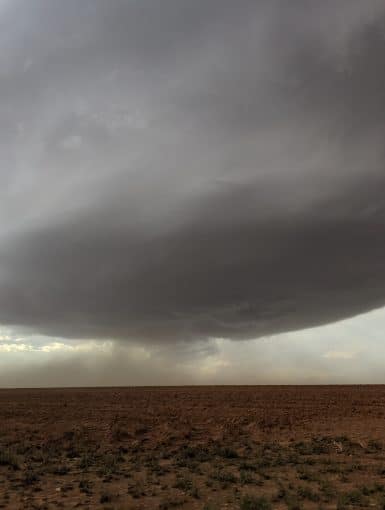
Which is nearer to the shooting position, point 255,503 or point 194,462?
point 255,503

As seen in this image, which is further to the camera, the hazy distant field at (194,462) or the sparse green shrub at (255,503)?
the hazy distant field at (194,462)

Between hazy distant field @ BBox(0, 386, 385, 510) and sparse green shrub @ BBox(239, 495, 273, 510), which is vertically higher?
sparse green shrub @ BBox(239, 495, 273, 510)

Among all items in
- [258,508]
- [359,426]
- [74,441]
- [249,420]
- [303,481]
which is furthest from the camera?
[249,420]

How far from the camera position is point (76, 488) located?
16062 millimetres

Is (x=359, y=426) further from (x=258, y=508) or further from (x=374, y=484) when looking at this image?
(x=258, y=508)

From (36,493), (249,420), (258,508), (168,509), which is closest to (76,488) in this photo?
(36,493)

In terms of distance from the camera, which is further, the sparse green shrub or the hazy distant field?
the hazy distant field

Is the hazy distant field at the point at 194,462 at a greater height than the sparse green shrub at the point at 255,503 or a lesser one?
lesser

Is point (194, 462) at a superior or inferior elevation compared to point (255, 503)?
inferior

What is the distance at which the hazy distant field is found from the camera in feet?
47.2

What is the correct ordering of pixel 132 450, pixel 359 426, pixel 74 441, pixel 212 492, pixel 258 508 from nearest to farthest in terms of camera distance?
pixel 258 508 < pixel 212 492 < pixel 132 450 < pixel 74 441 < pixel 359 426

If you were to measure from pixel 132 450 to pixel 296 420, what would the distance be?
16.4 m

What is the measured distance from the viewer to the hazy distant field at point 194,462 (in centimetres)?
1439

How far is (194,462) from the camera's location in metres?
Answer: 20.6
